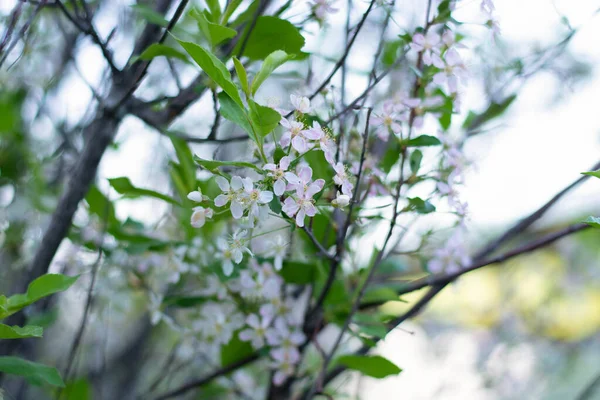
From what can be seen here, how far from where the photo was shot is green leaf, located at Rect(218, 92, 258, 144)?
1.84ft

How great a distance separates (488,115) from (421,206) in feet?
1.19

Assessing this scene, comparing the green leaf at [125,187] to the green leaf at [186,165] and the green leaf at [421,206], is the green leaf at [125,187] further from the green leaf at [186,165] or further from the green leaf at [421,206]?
the green leaf at [421,206]

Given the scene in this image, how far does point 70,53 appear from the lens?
1.05m

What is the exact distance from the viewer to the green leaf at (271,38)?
0.70 meters

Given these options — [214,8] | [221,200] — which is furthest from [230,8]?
[221,200]

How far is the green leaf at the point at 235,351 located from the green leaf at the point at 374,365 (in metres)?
0.22

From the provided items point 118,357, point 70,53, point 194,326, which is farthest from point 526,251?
point 118,357

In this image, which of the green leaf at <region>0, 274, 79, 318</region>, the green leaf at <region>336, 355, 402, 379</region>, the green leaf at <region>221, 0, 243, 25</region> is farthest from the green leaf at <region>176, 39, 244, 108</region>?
the green leaf at <region>336, 355, 402, 379</region>

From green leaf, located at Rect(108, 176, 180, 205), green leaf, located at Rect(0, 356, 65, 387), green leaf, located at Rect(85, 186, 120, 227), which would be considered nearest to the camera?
green leaf, located at Rect(0, 356, 65, 387)

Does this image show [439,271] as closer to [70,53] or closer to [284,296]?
[284,296]

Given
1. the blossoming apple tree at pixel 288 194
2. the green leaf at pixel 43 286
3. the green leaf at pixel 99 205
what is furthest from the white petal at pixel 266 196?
the green leaf at pixel 99 205

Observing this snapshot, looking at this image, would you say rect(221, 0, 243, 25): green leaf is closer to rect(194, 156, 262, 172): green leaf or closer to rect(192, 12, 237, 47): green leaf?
rect(192, 12, 237, 47): green leaf

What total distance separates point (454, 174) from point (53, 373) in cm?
53

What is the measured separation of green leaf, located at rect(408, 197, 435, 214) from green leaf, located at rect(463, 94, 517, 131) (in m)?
0.30
